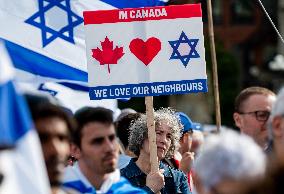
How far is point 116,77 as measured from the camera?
8766 mm

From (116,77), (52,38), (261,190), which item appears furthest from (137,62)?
(261,190)

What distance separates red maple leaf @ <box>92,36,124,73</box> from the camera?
8.72m

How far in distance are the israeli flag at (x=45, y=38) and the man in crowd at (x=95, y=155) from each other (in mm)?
4070

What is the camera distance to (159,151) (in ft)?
29.7

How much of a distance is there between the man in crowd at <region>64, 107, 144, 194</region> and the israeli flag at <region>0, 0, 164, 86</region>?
13.4ft

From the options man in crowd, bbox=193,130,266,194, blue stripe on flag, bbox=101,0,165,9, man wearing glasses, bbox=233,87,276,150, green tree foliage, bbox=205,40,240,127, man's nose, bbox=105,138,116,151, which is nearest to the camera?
man in crowd, bbox=193,130,266,194

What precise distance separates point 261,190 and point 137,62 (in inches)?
165

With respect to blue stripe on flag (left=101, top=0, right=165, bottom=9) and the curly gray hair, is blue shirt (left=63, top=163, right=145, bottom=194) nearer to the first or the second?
the curly gray hair

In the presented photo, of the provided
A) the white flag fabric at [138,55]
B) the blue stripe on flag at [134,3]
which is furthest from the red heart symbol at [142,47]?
the blue stripe on flag at [134,3]

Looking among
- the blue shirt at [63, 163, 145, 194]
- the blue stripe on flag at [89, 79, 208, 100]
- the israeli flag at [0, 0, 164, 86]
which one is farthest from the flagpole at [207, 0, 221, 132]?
the blue shirt at [63, 163, 145, 194]

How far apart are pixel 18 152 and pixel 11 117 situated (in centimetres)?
15

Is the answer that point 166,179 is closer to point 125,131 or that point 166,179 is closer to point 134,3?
point 125,131

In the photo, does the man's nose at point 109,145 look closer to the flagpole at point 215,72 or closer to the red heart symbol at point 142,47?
the red heart symbol at point 142,47

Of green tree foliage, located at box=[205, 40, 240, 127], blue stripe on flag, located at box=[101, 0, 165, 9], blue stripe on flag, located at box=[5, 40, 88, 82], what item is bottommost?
green tree foliage, located at box=[205, 40, 240, 127]
